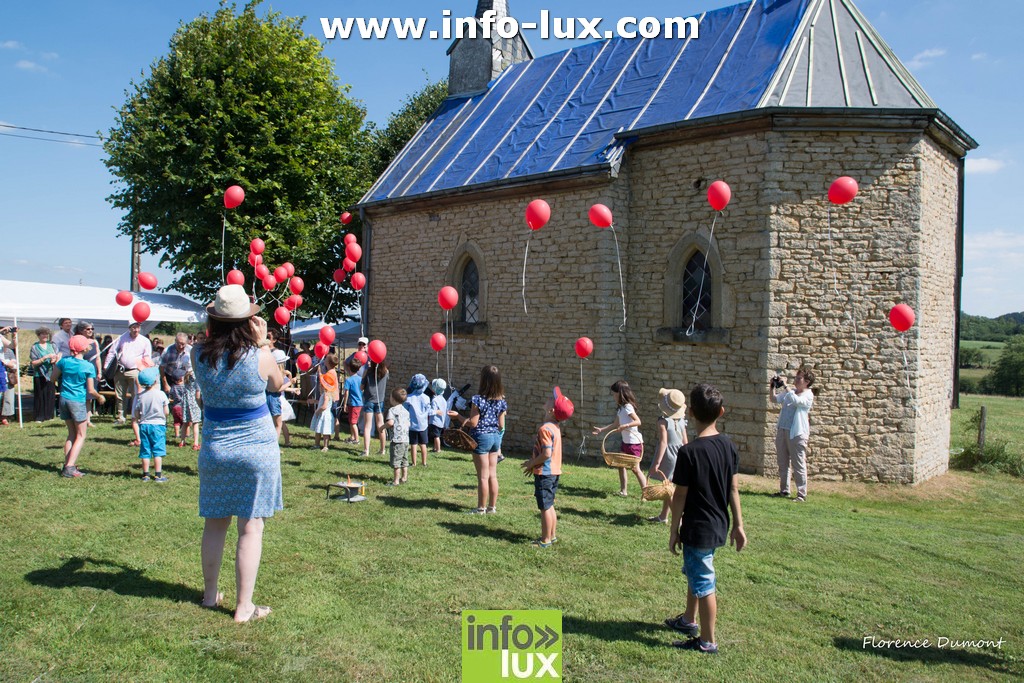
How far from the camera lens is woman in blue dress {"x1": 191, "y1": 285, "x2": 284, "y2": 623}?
416 centimetres

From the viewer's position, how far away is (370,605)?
15.9ft

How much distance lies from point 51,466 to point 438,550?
5.87 metres

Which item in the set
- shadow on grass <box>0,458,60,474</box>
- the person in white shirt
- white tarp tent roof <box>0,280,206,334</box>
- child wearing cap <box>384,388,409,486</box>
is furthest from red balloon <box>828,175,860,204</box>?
white tarp tent roof <box>0,280,206,334</box>

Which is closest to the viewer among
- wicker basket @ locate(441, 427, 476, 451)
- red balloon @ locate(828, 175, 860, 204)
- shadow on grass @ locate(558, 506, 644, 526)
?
shadow on grass @ locate(558, 506, 644, 526)

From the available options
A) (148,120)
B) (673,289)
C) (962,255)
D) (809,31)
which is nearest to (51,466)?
(673,289)

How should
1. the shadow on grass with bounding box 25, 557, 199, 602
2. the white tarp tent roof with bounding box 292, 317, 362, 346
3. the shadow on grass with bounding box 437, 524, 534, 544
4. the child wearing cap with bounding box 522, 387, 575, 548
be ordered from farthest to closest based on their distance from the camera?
the white tarp tent roof with bounding box 292, 317, 362, 346
the shadow on grass with bounding box 437, 524, 534, 544
the child wearing cap with bounding box 522, 387, 575, 548
the shadow on grass with bounding box 25, 557, 199, 602

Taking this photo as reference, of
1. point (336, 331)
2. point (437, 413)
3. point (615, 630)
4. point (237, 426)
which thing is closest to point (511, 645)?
point (615, 630)

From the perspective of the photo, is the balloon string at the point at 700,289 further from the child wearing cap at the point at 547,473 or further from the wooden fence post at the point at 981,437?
the wooden fence post at the point at 981,437

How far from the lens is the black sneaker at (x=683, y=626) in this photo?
4.52m

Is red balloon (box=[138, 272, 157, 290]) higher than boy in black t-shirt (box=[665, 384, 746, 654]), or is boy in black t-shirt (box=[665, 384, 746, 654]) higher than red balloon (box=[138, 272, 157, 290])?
red balloon (box=[138, 272, 157, 290])

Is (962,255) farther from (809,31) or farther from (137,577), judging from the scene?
(137,577)

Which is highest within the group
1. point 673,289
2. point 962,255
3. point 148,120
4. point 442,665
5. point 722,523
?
point 148,120

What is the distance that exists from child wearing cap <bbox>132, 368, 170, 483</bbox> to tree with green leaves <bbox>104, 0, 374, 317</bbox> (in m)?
9.64

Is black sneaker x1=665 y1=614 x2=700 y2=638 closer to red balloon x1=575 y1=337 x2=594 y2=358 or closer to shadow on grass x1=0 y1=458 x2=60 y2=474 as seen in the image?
red balloon x1=575 y1=337 x2=594 y2=358
